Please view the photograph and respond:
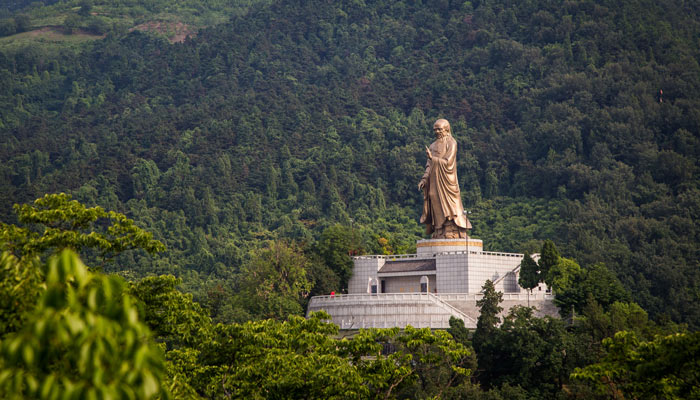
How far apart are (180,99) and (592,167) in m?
49.3

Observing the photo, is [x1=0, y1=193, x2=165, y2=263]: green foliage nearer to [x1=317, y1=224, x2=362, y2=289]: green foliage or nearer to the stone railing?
the stone railing

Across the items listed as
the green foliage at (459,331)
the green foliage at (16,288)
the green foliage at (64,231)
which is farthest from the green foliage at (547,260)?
the green foliage at (16,288)

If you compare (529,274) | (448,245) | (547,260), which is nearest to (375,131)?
(448,245)

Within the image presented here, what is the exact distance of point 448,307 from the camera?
1694 inches

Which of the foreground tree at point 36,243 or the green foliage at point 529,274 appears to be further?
the green foliage at point 529,274

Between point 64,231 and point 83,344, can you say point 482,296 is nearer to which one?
→ point 64,231

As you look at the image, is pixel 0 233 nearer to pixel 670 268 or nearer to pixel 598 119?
pixel 670 268

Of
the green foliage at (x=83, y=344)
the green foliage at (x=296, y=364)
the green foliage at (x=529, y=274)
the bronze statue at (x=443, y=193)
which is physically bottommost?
the green foliage at (x=296, y=364)

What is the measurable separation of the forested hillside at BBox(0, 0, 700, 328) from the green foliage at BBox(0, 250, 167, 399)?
3862 centimetres

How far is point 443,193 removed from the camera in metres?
48.1

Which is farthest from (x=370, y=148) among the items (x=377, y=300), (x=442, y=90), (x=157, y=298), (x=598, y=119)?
(x=157, y=298)

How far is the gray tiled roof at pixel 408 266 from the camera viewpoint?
156 feet

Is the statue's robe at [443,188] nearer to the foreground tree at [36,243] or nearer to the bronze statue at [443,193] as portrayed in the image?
the bronze statue at [443,193]

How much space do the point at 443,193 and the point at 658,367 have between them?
1173 inches
